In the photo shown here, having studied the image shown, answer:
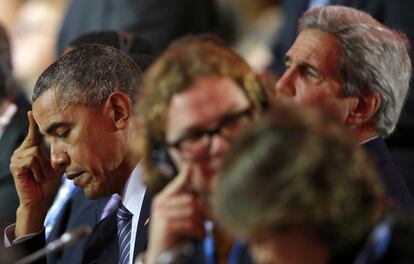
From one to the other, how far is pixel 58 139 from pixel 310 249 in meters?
1.48

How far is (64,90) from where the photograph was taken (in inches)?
140

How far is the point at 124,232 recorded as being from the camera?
139 inches

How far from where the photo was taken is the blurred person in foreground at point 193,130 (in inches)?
102

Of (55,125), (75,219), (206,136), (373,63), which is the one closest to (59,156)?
(55,125)

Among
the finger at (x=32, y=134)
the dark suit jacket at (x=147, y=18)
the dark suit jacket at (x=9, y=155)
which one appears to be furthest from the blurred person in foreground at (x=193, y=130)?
the dark suit jacket at (x=147, y=18)

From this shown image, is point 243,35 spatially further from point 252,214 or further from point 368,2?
point 252,214

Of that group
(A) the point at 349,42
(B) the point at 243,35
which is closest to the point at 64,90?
(A) the point at 349,42

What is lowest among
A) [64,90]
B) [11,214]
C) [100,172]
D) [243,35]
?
[243,35]

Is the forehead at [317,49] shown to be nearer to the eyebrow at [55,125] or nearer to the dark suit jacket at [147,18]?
the eyebrow at [55,125]

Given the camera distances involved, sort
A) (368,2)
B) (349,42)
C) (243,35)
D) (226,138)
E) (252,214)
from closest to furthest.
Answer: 1. (252,214)
2. (226,138)
3. (349,42)
4. (368,2)
5. (243,35)

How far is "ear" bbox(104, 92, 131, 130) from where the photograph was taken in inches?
140

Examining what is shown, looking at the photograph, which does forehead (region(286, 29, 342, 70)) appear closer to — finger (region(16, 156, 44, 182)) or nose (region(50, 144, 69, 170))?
nose (region(50, 144, 69, 170))

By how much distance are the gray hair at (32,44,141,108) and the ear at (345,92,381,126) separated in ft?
2.14

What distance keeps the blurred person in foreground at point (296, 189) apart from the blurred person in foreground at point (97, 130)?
1.25 meters
